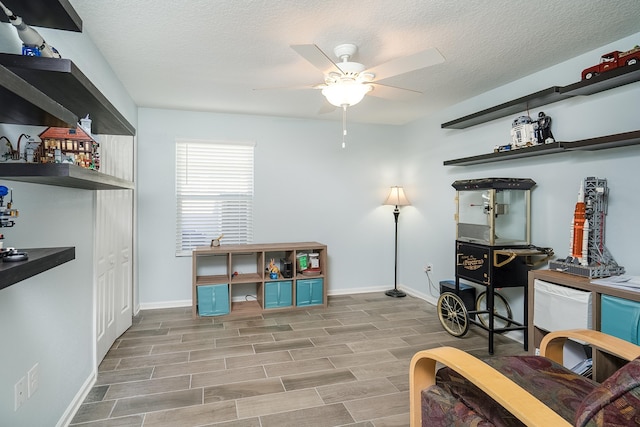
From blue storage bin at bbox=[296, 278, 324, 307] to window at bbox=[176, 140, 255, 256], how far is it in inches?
36.1

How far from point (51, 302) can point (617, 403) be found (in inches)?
92.4

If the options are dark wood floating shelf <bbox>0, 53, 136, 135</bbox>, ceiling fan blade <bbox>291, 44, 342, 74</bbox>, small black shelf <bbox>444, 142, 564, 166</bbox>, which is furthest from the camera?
small black shelf <bbox>444, 142, 564, 166</bbox>

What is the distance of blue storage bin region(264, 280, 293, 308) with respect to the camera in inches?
162

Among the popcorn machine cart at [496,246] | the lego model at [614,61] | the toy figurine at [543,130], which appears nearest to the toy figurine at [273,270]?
the popcorn machine cart at [496,246]

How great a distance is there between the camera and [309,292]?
4.26 meters

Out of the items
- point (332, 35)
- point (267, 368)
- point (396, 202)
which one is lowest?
point (267, 368)

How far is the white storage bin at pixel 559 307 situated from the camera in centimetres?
221

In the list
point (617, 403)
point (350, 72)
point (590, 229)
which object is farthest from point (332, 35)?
point (617, 403)

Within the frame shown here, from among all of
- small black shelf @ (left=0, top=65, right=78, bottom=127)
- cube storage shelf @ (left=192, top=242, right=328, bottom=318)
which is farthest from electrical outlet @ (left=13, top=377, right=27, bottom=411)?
cube storage shelf @ (left=192, top=242, right=328, bottom=318)

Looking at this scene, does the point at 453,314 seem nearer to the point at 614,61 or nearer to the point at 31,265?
the point at 614,61

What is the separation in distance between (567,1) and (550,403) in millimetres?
2114

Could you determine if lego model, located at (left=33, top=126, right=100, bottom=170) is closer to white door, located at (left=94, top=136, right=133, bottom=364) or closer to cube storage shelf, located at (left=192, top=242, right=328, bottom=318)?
white door, located at (left=94, top=136, right=133, bottom=364)

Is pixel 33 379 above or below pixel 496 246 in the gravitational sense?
below

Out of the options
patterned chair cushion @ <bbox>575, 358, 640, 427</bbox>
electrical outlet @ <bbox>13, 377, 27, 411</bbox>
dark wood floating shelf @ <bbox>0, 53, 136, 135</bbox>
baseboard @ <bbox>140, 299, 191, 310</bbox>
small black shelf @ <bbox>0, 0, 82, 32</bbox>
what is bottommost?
baseboard @ <bbox>140, 299, 191, 310</bbox>
